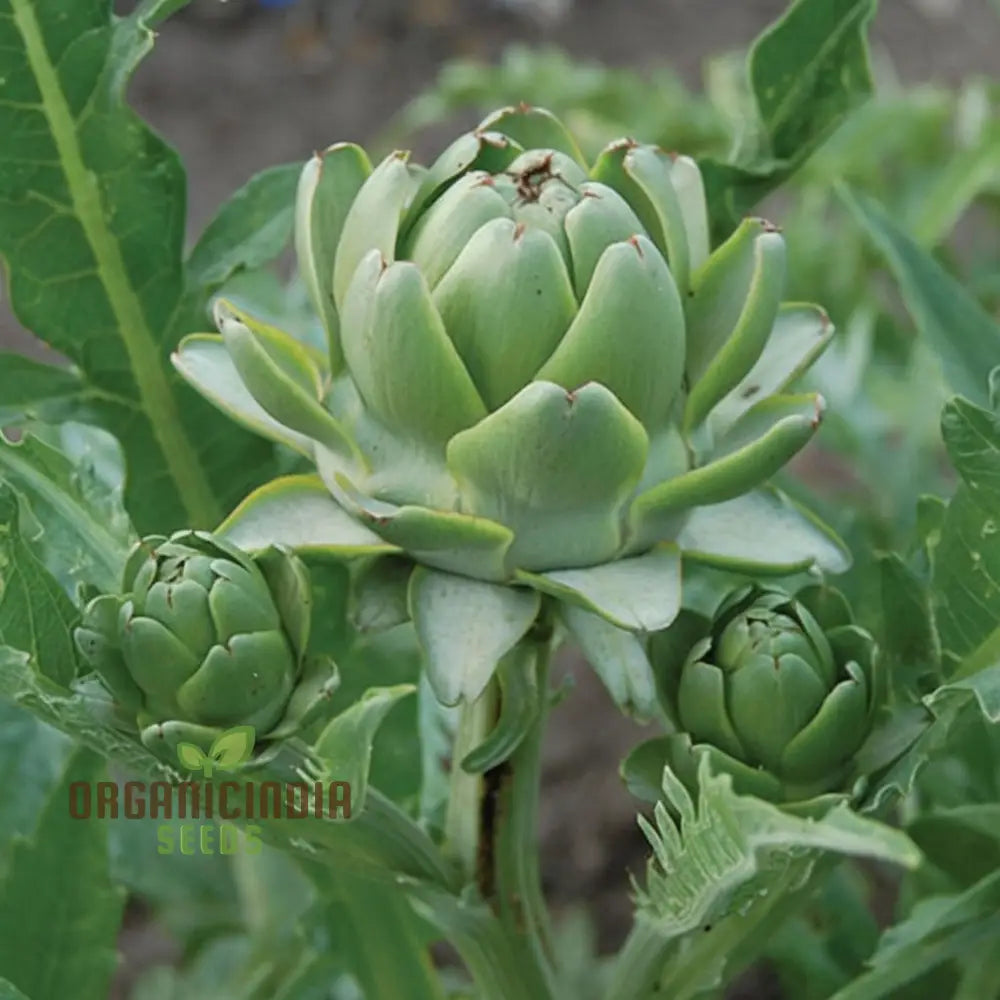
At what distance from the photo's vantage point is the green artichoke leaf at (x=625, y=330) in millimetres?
419

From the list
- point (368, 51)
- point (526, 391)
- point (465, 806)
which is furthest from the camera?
point (368, 51)

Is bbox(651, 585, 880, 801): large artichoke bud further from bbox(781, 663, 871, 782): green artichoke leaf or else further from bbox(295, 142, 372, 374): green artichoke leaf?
bbox(295, 142, 372, 374): green artichoke leaf

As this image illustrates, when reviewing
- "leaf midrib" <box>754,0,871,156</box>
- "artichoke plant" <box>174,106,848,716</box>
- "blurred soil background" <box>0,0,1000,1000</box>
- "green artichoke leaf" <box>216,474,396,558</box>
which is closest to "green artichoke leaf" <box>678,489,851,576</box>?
"artichoke plant" <box>174,106,848,716</box>

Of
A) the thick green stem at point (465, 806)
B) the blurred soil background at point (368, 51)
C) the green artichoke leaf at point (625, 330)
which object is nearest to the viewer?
the green artichoke leaf at point (625, 330)

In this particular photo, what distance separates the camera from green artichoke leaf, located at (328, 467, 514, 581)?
0.44 m

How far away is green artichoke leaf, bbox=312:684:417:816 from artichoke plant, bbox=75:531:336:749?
12 mm

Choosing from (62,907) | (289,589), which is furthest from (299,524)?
(62,907)

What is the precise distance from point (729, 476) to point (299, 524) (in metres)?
0.14

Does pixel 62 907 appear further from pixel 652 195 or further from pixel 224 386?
pixel 652 195

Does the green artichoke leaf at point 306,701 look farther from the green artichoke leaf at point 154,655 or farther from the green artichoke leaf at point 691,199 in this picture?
the green artichoke leaf at point 691,199

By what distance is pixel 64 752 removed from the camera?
29.3 inches

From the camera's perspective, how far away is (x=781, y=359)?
506mm

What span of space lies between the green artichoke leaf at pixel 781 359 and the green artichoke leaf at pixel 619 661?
0.26 feet

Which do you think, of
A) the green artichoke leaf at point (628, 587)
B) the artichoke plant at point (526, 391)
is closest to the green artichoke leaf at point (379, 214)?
the artichoke plant at point (526, 391)
